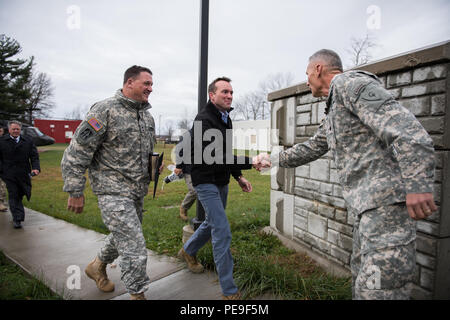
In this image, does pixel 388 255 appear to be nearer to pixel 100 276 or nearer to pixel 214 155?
pixel 214 155

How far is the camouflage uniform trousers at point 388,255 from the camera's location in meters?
1.70

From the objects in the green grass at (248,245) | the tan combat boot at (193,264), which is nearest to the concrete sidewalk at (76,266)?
the tan combat boot at (193,264)

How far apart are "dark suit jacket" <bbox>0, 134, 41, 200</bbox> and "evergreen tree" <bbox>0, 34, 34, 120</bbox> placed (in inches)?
1166

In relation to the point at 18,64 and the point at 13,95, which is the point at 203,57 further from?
the point at 18,64

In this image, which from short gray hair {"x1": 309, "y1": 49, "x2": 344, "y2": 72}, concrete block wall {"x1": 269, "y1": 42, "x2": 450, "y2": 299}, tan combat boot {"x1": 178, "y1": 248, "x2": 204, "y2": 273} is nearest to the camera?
short gray hair {"x1": 309, "y1": 49, "x2": 344, "y2": 72}

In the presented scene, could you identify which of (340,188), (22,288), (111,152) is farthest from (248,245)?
(22,288)

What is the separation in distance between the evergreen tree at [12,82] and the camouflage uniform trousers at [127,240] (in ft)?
112

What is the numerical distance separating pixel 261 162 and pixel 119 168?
143 cm

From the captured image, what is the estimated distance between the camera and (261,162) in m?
3.05

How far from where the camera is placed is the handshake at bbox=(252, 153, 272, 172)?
3033 mm

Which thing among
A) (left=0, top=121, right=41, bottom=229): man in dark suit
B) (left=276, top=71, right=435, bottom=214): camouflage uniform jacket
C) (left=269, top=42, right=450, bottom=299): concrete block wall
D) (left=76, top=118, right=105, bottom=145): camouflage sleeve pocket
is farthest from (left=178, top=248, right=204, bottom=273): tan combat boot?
(left=0, top=121, right=41, bottom=229): man in dark suit

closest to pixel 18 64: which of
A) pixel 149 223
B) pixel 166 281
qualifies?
pixel 149 223

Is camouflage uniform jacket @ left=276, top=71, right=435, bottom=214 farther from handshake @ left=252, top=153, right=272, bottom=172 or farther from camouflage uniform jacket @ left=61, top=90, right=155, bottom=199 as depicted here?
camouflage uniform jacket @ left=61, top=90, right=155, bottom=199

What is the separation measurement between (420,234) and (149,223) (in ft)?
14.4
